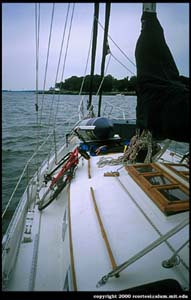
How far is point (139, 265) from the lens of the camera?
1613 millimetres

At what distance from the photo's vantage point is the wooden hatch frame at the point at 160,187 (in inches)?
74.7

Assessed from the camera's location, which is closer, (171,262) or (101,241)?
(171,262)

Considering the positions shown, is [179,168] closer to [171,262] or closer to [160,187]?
[160,187]

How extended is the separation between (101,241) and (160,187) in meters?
0.64

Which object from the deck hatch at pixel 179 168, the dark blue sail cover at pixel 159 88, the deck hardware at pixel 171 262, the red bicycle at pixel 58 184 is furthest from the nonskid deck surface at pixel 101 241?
the dark blue sail cover at pixel 159 88

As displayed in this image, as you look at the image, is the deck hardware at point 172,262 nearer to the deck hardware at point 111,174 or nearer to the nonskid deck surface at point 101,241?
the nonskid deck surface at point 101,241

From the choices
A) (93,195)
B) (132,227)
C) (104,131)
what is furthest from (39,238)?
(104,131)

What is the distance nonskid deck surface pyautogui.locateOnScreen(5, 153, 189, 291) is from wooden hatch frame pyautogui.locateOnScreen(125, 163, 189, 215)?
53 millimetres

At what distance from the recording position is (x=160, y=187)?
7.19ft

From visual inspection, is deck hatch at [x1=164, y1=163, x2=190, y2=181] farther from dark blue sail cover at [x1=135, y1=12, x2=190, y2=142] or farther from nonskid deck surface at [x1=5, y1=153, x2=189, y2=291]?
dark blue sail cover at [x1=135, y1=12, x2=190, y2=142]

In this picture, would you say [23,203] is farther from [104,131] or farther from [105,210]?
[104,131]

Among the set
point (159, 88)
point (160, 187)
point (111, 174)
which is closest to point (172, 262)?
point (160, 187)

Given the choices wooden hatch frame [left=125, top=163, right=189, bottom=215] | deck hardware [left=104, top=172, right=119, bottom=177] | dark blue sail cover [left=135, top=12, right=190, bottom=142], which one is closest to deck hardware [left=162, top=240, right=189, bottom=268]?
wooden hatch frame [left=125, top=163, right=189, bottom=215]

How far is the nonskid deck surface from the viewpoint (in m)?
1.59
